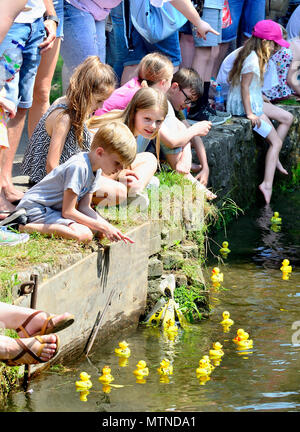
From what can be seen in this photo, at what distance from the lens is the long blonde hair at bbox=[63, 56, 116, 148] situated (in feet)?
18.1

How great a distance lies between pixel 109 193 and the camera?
559cm

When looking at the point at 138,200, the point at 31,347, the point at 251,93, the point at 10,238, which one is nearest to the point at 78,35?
the point at 138,200

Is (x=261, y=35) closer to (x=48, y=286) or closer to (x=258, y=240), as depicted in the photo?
(x=258, y=240)

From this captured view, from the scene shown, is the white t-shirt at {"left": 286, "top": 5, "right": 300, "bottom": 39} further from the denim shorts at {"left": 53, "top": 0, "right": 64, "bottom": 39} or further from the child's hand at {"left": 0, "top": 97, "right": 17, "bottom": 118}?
the child's hand at {"left": 0, "top": 97, "right": 17, "bottom": 118}

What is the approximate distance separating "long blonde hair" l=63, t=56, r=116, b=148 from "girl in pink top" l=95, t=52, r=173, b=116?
717mm

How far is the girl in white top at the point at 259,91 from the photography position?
8820 millimetres

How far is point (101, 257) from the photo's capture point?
16.3 feet

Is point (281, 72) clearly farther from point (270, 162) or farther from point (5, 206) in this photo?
point (5, 206)

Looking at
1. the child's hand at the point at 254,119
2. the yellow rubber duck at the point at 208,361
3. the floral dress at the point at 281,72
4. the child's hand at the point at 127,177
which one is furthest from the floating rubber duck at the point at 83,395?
the floral dress at the point at 281,72

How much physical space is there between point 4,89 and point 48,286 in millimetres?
1479

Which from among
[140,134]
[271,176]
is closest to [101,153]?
[140,134]

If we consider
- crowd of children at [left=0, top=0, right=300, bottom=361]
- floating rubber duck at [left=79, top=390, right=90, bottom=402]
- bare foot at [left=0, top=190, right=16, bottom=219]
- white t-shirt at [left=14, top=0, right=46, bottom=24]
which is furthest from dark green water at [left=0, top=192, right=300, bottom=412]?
white t-shirt at [left=14, top=0, right=46, bottom=24]

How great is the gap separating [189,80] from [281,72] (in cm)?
312

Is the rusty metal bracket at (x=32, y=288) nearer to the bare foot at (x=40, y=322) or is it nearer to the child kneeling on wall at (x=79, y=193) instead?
the bare foot at (x=40, y=322)
